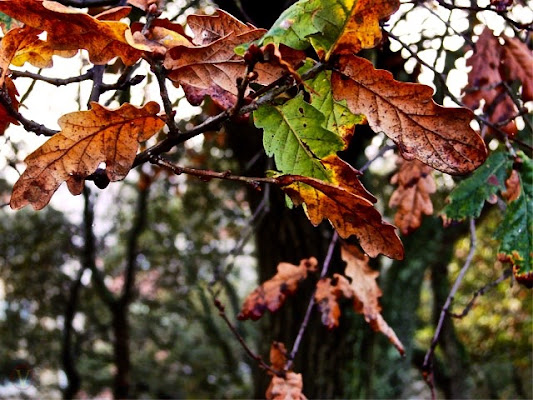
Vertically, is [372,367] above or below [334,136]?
below

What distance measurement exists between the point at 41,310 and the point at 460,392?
4.84 metres

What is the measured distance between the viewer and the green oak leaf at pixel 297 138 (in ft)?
1.98

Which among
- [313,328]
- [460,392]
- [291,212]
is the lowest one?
[460,392]

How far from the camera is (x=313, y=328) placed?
7.83ft

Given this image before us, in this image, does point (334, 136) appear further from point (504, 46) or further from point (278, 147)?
point (504, 46)

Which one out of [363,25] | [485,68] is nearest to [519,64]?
[485,68]

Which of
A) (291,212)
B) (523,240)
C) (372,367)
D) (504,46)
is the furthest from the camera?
(372,367)

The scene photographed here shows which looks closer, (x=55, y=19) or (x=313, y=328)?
(x=55, y=19)

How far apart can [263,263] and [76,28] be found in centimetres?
Answer: 205

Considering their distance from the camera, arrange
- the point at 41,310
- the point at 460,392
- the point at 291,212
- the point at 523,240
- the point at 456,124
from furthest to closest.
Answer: the point at 41,310 → the point at 460,392 → the point at 291,212 → the point at 523,240 → the point at 456,124

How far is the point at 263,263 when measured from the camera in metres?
2.55

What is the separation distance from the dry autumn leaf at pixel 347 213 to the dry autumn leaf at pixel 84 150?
178 millimetres

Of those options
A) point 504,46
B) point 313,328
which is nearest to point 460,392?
point 313,328

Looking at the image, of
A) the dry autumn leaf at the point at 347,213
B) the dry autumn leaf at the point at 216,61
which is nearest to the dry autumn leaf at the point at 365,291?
the dry autumn leaf at the point at 347,213
